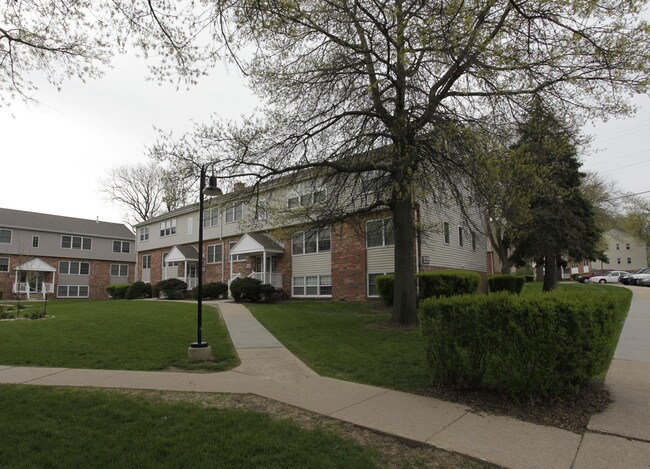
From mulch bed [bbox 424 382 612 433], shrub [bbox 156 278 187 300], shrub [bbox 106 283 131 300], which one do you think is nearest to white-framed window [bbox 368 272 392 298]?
mulch bed [bbox 424 382 612 433]

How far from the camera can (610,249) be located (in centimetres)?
7662

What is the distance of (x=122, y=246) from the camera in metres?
46.3

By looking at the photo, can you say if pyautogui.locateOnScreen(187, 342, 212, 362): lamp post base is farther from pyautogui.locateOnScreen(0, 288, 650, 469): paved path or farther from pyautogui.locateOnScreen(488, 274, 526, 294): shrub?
pyautogui.locateOnScreen(488, 274, 526, 294): shrub

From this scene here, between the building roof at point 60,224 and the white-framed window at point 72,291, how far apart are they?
5.42 m

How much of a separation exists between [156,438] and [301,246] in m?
20.6

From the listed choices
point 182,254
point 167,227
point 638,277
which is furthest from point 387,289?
point 638,277

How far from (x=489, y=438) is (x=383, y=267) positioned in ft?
53.4

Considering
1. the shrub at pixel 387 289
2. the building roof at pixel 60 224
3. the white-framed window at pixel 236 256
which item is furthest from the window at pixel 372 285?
the building roof at pixel 60 224

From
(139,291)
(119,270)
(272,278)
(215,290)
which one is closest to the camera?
(272,278)

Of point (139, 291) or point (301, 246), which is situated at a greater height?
point (301, 246)

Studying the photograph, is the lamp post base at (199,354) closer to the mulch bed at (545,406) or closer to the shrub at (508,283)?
the mulch bed at (545,406)

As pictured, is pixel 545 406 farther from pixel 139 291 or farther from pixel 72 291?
pixel 72 291

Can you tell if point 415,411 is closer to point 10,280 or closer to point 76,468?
point 76,468

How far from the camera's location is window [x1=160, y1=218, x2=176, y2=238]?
35.2m
